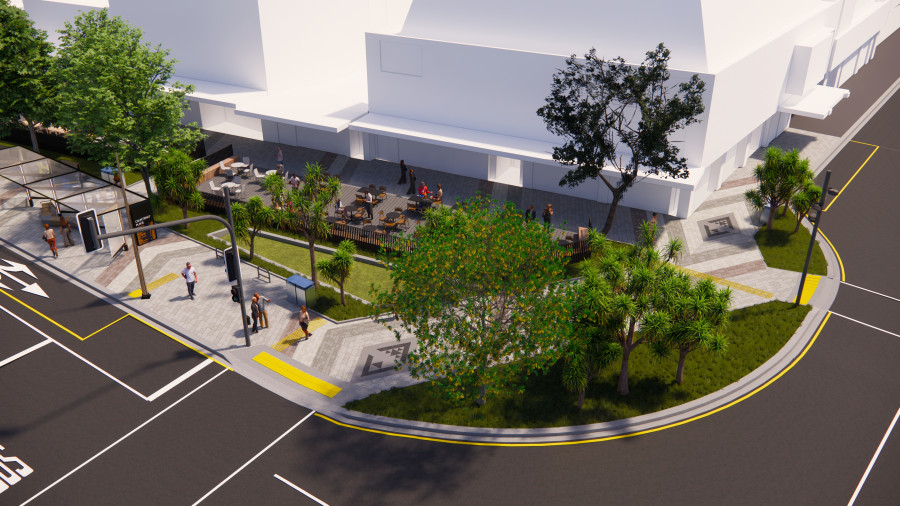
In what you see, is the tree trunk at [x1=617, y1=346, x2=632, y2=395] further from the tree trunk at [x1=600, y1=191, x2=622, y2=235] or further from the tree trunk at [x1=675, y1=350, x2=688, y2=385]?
the tree trunk at [x1=600, y1=191, x2=622, y2=235]

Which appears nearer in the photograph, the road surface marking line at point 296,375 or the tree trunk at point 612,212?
the road surface marking line at point 296,375

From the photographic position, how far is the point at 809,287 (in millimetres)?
32062

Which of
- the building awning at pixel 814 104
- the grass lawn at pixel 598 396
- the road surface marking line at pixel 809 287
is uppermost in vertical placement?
the building awning at pixel 814 104

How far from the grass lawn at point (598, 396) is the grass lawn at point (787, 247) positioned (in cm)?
676

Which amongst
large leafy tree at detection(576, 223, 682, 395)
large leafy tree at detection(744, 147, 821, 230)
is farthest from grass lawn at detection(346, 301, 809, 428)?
large leafy tree at detection(744, 147, 821, 230)

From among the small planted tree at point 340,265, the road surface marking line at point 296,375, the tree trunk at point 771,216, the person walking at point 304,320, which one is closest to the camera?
the road surface marking line at point 296,375

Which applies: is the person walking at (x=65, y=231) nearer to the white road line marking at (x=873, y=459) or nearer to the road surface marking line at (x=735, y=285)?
the road surface marking line at (x=735, y=285)

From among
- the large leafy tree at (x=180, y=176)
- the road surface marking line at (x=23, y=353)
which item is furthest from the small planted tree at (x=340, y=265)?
the road surface marking line at (x=23, y=353)

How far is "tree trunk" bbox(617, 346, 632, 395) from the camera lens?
24.8 meters

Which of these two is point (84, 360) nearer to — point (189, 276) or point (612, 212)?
point (189, 276)

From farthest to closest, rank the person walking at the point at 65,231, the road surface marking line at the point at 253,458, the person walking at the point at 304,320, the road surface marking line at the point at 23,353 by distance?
the person walking at the point at 65,231 < the person walking at the point at 304,320 < the road surface marking line at the point at 23,353 < the road surface marking line at the point at 253,458

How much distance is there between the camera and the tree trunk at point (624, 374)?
24844 mm

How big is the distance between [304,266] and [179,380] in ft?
31.3

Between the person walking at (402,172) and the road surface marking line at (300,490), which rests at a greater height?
the person walking at (402,172)
